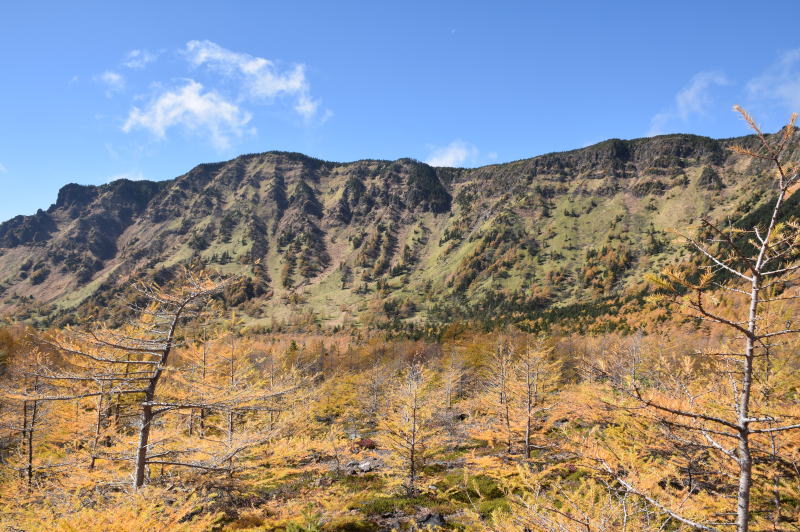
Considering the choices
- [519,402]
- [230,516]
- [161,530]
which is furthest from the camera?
[519,402]

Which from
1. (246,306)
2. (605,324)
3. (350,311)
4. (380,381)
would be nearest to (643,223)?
(605,324)

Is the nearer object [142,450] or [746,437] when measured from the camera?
[746,437]

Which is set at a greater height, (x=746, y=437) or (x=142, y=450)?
(x=746, y=437)

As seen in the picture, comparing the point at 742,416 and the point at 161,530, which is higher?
the point at 742,416

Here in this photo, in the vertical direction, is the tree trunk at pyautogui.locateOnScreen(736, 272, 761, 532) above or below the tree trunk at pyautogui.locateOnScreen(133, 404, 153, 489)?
above

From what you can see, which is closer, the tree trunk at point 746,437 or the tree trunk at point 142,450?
the tree trunk at point 746,437

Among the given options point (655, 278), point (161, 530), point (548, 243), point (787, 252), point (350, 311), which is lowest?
point (350, 311)

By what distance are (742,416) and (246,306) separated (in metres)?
202

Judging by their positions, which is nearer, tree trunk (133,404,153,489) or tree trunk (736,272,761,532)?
tree trunk (736,272,761,532)

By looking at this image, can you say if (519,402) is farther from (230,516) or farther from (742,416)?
(742,416)

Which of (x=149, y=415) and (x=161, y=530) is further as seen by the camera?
(x=149, y=415)

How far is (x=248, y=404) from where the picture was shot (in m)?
8.09

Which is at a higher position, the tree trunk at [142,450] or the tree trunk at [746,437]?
the tree trunk at [746,437]

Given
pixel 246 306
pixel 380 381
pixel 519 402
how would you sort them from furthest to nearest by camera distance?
pixel 246 306
pixel 380 381
pixel 519 402
